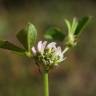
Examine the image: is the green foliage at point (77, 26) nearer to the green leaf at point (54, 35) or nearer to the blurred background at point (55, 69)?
the green leaf at point (54, 35)

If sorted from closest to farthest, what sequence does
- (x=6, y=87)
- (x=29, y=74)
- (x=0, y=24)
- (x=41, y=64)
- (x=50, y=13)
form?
(x=41, y=64) → (x=6, y=87) → (x=29, y=74) → (x=0, y=24) → (x=50, y=13)

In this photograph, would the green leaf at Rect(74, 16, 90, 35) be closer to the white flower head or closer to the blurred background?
the white flower head

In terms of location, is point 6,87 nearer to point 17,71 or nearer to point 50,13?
point 17,71

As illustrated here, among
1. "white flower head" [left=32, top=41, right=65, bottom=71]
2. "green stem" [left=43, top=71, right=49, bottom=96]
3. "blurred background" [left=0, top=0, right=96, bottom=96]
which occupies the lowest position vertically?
A: "green stem" [left=43, top=71, right=49, bottom=96]

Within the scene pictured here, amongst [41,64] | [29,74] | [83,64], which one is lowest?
[41,64]

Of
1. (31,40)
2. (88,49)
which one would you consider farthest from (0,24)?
(31,40)

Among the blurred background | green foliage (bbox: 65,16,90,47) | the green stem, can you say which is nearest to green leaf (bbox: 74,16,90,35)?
green foliage (bbox: 65,16,90,47)
